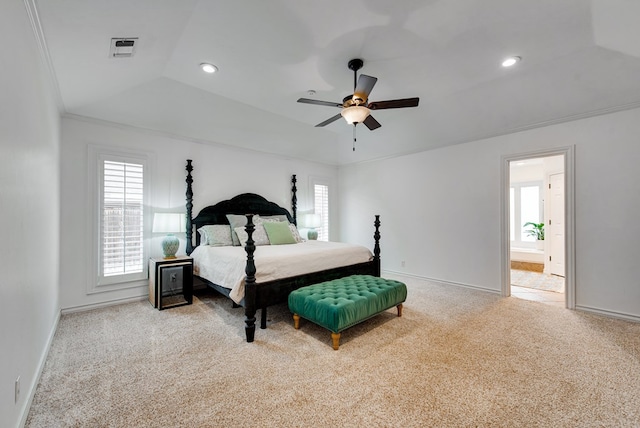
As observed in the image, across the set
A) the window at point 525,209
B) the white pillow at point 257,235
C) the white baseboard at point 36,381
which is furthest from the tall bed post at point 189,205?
the window at point 525,209

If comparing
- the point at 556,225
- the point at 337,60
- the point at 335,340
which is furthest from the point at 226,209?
the point at 556,225

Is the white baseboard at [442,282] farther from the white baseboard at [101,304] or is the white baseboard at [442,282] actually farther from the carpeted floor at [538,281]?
the white baseboard at [101,304]

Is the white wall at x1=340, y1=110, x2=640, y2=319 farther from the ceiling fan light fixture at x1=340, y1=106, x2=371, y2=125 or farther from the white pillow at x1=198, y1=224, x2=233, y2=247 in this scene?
the white pillow at x1=198, y1=224, x2=233, y2=247

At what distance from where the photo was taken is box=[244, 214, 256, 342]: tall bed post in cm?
273

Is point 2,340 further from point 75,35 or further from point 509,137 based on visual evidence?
point 509,137

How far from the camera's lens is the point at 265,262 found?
3068 millimetres

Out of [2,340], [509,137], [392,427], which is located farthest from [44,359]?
[509,137]

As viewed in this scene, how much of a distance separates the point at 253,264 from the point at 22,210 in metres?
1.77

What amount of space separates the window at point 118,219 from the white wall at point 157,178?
0.09 meters

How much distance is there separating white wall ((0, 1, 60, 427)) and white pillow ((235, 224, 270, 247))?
7.13 ft

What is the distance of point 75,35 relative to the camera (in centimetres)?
213

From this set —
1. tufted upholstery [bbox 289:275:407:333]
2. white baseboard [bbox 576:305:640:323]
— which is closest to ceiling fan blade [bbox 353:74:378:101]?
tufted upholstery [bbox 289:275:407:333]

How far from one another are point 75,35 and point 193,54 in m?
1.02

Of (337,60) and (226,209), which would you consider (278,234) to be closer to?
(226,209)
